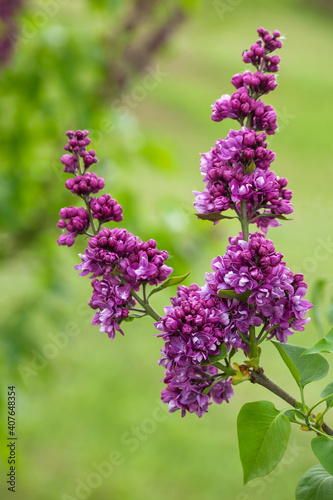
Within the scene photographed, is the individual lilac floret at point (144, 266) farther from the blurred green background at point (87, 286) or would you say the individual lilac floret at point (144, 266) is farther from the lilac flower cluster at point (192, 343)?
the blurred green background at point (87, 286)

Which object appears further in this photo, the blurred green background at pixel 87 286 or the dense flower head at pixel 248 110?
the blurred green background at pixel 87 286

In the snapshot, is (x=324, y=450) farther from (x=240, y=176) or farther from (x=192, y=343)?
(x=240, y=176)

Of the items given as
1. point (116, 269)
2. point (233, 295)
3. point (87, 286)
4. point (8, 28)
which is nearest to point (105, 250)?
point (116, 269)

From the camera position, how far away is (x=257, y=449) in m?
0.52

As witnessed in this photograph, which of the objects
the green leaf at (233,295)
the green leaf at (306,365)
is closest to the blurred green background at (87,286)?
the green leaf at (306,365)

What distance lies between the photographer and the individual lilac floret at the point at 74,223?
0.58 meters

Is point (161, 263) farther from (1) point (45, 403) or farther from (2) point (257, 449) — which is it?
(1) point (45, 403)

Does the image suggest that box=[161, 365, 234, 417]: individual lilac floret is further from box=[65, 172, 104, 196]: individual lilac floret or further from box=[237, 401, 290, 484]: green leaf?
box=[65, 172, 104, 196]: individual lilac floret

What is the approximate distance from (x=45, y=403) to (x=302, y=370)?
11.0ft

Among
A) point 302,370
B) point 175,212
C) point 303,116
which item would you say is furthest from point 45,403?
point 303,116

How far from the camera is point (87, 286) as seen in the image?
5.27 m

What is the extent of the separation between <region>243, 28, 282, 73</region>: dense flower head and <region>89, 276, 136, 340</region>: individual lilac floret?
263mm

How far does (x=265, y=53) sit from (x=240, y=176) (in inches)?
6.0

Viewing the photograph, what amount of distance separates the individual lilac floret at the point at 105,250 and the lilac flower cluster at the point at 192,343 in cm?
6
